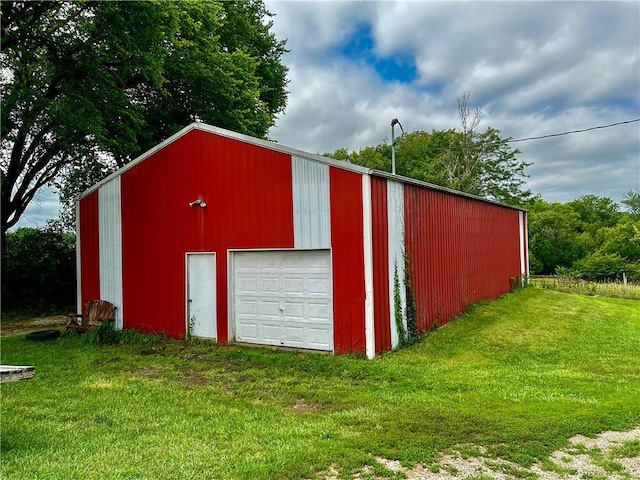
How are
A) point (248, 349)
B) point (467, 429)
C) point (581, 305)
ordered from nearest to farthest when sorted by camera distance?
point (467, 429) → point (248, 349) → point (581, 305)

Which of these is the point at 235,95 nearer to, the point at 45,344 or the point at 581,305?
the point at 45,344

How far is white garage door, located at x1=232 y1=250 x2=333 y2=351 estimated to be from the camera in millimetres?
8266

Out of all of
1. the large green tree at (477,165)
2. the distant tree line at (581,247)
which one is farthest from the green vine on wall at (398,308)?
the large green tree at (477,165)

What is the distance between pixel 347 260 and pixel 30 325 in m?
10.1

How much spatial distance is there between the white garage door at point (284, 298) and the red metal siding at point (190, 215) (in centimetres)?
30

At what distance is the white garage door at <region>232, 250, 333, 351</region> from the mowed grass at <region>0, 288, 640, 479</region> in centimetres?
43

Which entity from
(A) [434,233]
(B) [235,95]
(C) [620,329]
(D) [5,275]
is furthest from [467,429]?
(D) [5,275]

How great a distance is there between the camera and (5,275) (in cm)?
1555

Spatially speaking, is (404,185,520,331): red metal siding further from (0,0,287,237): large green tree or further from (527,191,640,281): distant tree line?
(527,191,640,281): distant tree line

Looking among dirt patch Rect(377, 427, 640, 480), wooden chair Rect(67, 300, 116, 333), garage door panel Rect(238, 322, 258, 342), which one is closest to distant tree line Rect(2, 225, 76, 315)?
wooden chair Rect(67, 300, 116, 333)

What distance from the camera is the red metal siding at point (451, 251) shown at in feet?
29.9

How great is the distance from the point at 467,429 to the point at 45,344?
28.9ft

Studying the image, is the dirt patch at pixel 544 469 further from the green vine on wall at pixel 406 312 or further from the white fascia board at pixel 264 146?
the white fascia board at pixel 264 146

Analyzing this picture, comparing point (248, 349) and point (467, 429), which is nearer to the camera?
point (467, 429)
